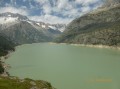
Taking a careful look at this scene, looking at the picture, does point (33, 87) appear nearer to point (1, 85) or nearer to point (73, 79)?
point (1, 85)

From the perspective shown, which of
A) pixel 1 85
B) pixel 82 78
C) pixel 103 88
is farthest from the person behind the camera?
pixel 82 78

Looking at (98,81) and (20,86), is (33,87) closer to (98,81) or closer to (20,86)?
(20,86)

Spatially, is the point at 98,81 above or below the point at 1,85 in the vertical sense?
below

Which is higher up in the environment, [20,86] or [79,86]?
[20,86]

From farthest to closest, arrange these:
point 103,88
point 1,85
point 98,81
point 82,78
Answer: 1. point 82,78
2. point 98,81
3. point 103,88
4. point 1,85

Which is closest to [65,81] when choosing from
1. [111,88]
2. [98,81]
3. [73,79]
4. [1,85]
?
[73,79]

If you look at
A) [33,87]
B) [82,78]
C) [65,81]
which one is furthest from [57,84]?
[33,87]

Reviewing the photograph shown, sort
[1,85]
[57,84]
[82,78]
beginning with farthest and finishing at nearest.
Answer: [82,78] → [57,84] → [1,85]

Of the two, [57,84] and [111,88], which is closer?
[111,88]

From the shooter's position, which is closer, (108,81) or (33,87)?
(33,87)
